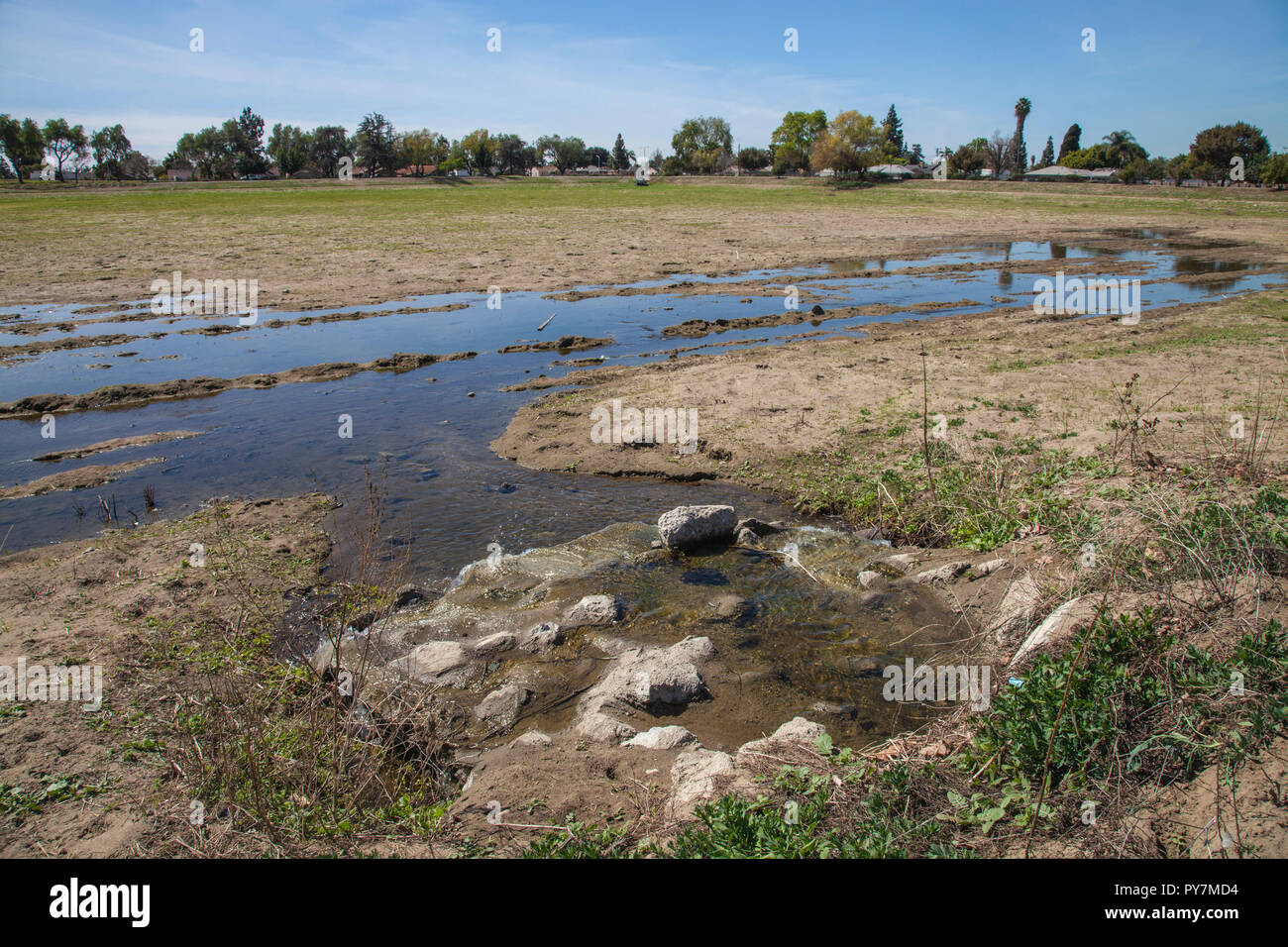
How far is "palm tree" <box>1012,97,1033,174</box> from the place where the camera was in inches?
3903

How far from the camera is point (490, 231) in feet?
113

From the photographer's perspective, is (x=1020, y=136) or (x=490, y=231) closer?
(x=490, y=231)

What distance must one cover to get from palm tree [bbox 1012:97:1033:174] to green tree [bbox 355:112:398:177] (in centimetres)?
8423

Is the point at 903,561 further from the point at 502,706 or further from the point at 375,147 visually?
the point at 375,147

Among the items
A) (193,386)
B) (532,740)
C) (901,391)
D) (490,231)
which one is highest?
(490,231)

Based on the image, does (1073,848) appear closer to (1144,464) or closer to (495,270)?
(1144,464)

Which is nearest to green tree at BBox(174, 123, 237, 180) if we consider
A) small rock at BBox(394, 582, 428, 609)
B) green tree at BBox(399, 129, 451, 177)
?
green tree at BBox(399, 129, 451, 177)

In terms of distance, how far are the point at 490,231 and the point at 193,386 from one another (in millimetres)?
22872

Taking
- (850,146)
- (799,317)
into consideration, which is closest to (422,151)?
(850,146)

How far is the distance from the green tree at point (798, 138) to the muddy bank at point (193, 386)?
297 ft

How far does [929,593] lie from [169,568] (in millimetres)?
7575

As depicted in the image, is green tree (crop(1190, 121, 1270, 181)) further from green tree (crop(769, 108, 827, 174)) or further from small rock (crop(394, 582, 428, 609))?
small rock (crop(394, 582, 428, 609))

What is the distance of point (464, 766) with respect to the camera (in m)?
4.92

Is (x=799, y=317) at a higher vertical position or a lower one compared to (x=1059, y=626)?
higher
